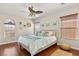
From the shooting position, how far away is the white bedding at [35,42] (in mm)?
1502

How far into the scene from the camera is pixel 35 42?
1.50 m

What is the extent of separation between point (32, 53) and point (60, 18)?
85cm

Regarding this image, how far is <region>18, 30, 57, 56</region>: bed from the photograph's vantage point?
1.50 m

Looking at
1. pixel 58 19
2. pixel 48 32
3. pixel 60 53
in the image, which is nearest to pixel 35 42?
pixel 48 32

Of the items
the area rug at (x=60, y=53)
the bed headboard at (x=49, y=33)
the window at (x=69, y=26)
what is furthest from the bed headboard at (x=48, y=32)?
the area rug at (x=60, y=53)

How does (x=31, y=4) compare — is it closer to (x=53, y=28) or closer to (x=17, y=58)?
(x=53, y=28)

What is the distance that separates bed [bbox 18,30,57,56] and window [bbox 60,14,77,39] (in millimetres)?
230

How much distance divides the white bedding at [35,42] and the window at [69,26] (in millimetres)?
232

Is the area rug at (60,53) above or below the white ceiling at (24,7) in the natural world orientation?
below

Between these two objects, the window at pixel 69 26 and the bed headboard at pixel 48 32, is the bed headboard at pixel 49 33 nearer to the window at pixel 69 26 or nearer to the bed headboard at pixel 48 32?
the bed headboard at pixel 48 32

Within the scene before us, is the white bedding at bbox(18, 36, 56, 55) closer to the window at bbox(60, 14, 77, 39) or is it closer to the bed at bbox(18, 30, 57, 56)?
the bed at bbox(18, 30, 57, 56)

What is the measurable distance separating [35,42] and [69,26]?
70 cm

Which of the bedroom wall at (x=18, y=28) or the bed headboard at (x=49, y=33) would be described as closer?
the bedroom wall at (x=18, y=28)

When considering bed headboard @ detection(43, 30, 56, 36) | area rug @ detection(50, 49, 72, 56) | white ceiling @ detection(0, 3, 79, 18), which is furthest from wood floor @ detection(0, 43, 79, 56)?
white ceiling @ detection(0, 3, 79, 18)
